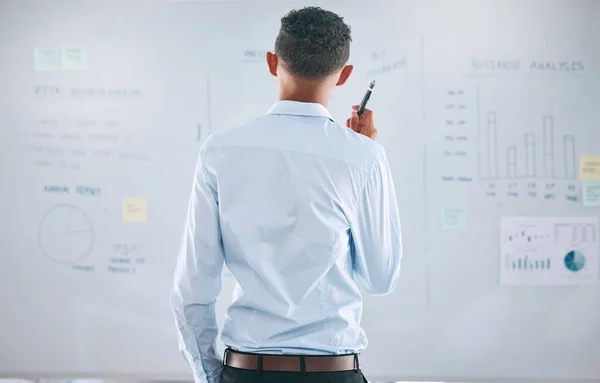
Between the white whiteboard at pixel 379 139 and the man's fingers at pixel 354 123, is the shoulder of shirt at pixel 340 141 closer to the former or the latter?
the man's fingers at pixel 354 123

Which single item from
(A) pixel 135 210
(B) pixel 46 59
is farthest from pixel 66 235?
(B) pixel 46 59

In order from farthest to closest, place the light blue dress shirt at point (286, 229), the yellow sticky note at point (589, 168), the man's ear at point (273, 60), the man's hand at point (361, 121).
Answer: the yellow sticky note at point (589, 168) → the man's hand at point (361, 121) → the man's ear at point (273, 60) → the light blue dress shirt at point (286, 229)

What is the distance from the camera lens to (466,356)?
2.48 metres

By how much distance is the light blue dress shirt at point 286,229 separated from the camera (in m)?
1.16

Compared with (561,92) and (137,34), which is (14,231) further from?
(561,92)

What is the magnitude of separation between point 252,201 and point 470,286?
155cm

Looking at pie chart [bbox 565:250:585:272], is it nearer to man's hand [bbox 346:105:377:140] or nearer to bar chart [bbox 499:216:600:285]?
bar chart [bbox 499:216:600:285]

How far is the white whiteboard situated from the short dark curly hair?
4.19 ft

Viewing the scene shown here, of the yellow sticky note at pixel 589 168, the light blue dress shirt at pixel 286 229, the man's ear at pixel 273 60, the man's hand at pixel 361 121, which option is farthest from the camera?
the yellow sticky note at pixel 589 168

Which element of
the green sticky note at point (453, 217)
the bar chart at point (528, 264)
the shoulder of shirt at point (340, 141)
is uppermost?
the shoulder of shirt at point (340, 141)

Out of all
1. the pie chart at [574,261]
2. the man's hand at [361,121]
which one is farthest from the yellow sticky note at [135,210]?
the pie chart at [574,261]

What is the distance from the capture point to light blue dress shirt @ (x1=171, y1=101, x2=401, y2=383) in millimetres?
1157

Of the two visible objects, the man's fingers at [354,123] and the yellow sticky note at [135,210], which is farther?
the yellow sticky note at [135,210]

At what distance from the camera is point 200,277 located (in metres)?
1.22
